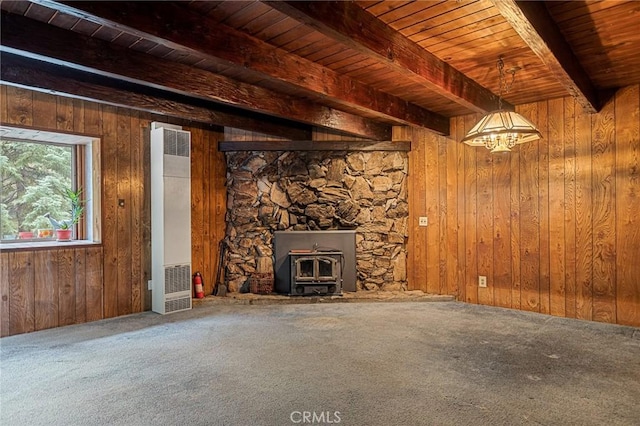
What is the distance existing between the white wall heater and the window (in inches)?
22.8

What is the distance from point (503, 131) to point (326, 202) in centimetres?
262

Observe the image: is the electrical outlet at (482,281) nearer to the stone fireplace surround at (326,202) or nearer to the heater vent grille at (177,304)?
the stone fireplace surround at (326,202)

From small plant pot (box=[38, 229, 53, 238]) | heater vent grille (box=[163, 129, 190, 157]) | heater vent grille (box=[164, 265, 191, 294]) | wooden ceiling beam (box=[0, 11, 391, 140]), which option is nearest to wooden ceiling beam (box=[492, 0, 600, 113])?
wooden ceiling beam (box=[0, 11, 391, 140])

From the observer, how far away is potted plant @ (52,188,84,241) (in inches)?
155

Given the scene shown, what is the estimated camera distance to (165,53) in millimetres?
2861

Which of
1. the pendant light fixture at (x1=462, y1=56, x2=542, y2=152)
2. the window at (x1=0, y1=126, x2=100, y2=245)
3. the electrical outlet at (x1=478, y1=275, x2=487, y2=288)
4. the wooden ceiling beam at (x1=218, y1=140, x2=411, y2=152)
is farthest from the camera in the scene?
the wooden ceiling beam at (x1=218, y1=140, x2=411, y2=152)

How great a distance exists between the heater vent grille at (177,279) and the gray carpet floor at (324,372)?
361mm

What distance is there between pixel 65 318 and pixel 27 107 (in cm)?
203

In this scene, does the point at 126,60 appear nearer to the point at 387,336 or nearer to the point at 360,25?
the point at 360,25

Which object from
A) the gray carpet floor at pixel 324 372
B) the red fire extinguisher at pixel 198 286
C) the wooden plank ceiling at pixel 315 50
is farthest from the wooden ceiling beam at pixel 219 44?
the red fire extinguisher at pixel 198 286

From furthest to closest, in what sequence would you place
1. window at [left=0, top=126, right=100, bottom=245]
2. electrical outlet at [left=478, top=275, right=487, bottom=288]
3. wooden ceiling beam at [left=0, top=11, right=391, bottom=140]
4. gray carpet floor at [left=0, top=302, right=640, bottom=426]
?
electrical outlet at [left=478, top=275, right=487, bottom=288] → window at [left=0, top=126, right=100, bottom=245] → wooden ceiling beam at [left=0, top=11, right=391, bottom=140] → gray carpet floor at [left=0, top=302, right=640, bottom=426]

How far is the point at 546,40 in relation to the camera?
7.54 ft

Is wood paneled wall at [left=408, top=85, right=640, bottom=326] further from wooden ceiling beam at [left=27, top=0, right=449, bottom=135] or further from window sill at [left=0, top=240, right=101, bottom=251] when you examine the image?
window sill at [left=0, top=240, right=101, bottom=251]

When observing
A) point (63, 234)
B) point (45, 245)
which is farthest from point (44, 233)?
point (45, 245)
